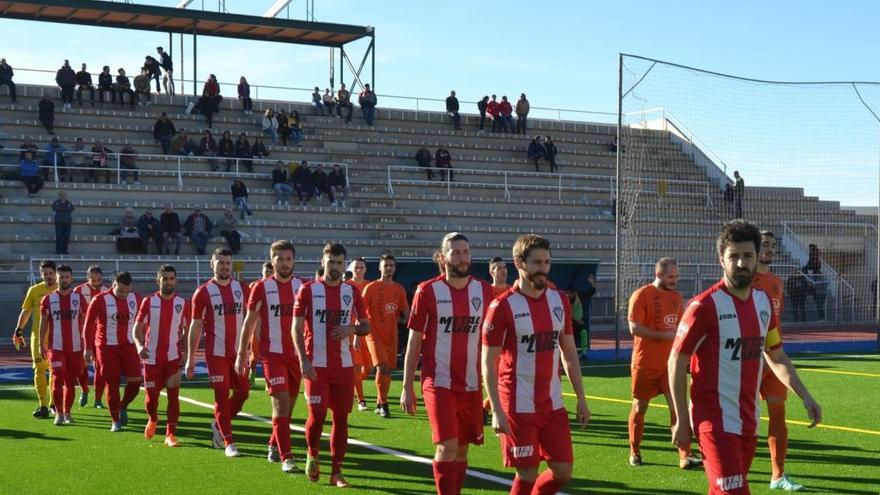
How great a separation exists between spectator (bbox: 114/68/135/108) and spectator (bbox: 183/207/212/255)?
821cm

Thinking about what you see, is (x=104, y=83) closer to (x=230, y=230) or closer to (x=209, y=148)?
(x=209, y=148)

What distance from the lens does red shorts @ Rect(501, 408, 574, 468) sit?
23.7 feet

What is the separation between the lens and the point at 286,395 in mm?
10516

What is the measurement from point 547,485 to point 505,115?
35477mm

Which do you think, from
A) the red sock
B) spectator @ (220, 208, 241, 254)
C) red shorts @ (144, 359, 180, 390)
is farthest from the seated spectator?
the red sock

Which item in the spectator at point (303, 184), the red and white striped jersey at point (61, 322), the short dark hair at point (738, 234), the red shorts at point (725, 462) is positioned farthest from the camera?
the spectator at point (303, 184)

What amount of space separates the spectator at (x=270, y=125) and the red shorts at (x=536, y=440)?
3077cm

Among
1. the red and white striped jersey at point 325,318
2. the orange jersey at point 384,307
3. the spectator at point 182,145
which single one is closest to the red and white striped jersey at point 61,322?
the orange jersey at point 384,307

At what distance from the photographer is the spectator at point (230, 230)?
30.3m

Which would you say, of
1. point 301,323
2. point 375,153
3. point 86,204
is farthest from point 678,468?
point 375,153

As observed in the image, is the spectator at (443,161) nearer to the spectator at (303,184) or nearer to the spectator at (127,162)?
the spectator at (303,184)

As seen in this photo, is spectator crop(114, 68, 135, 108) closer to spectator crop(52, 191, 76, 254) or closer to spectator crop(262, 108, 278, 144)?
spectator crop(262, 108, 278, 144)

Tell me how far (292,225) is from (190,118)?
21.4 feet

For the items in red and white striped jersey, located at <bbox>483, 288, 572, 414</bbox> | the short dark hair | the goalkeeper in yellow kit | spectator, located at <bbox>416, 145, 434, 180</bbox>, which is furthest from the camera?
spectator, located at <bbox>416, 145, 434, 180</bbox>
